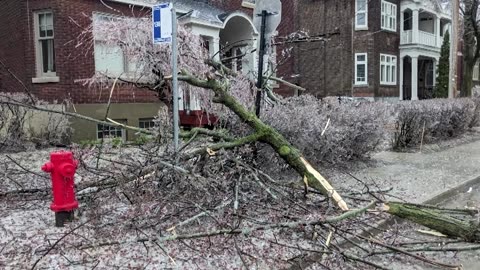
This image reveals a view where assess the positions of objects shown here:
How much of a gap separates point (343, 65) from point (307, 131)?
20.9m

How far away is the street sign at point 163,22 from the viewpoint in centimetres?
560

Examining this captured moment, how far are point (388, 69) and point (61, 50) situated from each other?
21.3 m

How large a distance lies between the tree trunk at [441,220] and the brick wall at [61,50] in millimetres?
9934

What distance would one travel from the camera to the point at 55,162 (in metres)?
4.93

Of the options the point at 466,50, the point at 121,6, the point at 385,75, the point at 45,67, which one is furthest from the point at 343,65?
the point at 45,67

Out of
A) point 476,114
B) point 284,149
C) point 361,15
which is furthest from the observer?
point 361,15

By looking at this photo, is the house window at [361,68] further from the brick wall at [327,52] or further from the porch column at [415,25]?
the porch column at [415,25]

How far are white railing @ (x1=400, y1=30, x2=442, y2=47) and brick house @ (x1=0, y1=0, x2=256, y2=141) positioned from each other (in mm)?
20087

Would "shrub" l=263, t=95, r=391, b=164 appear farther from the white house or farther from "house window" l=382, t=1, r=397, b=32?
the white house

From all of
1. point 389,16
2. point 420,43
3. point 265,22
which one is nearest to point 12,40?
point 265,22

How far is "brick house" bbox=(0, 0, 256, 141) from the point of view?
1322cm

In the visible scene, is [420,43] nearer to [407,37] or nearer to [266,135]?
[407,37]

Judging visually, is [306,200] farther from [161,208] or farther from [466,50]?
[466,50]

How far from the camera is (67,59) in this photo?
43.5ft
